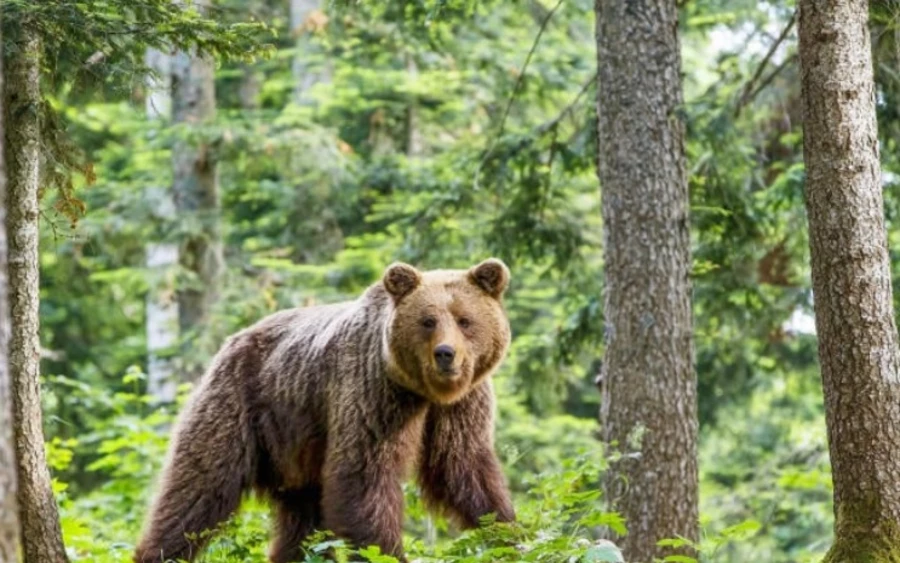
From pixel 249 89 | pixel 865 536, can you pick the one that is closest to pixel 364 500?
pixel 865 536

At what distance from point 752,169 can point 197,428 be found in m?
6.68

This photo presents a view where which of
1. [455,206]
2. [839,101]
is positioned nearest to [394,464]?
[839,101]

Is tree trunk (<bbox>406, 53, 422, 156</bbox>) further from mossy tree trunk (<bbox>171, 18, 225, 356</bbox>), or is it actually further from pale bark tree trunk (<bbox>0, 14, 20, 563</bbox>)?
pale bark tree trunk (<bbox>0, 14, 20, 563</bbox>)

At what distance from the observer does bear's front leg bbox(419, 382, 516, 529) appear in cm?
796

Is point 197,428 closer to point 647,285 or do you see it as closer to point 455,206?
point 647,285

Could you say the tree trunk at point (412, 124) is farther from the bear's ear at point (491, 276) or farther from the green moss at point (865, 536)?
the green moss at point (865, 536)

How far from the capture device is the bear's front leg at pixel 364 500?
7.52 meters

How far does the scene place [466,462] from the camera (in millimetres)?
7996

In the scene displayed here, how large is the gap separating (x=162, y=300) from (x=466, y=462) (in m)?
9.74

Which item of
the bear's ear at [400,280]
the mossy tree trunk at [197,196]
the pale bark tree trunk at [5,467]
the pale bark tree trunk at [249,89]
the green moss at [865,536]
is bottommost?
the green moss at [865,536]

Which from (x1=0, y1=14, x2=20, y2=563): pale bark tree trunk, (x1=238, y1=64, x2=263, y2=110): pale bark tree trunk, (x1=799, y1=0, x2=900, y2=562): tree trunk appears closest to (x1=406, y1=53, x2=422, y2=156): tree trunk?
(x1=238, y1=64, x2=263, y2=110): pale bark tree trunk

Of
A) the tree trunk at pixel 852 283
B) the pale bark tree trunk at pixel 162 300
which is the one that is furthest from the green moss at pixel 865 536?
the pale bark tree trunk at pixel 162 300

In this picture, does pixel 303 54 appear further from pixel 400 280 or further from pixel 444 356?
pixel 444 356

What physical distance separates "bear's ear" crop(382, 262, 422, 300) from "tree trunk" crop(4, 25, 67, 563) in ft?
6.57
